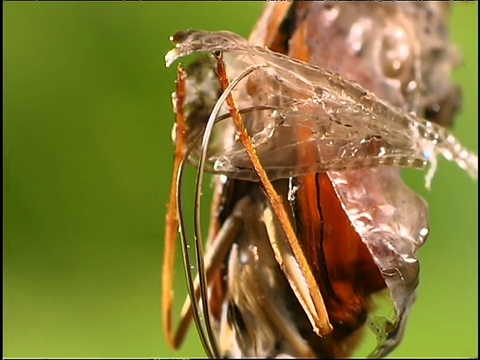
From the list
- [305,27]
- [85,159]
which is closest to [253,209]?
[305,27]

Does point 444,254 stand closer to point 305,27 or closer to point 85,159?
point 85,159

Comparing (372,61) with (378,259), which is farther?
(372,61)

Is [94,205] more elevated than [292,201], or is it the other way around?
[292,201]

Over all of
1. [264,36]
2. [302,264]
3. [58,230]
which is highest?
Answer: [264,36]

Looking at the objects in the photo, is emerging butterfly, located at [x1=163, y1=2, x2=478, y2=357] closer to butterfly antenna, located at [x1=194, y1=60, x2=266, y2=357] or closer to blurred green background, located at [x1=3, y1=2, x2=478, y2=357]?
butterfly antenna, located at [x1=194, y1=60, x2=266, y2=357]

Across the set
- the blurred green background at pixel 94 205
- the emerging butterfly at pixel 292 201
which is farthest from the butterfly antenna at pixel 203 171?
the blurred green background at pixel 94 205

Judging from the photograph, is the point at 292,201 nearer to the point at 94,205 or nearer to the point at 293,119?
the point at 293,119

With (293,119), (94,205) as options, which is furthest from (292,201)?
(94,205)

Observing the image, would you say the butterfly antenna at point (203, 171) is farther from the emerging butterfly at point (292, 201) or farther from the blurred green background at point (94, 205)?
the blurred green background at point (94, 205)
